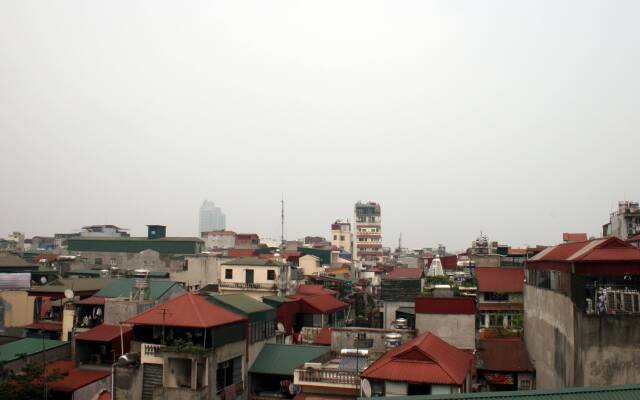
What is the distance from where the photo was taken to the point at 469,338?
3184cm

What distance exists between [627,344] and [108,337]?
27481 millimetres

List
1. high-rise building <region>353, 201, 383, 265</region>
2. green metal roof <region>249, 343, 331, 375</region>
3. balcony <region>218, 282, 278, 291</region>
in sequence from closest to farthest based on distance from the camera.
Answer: green metal roof <region>249, 343, 331, 375</region>, balcony <region>218, 282, 278, 291</region>, high-rise building <region>353, 201, 383, 265</region>

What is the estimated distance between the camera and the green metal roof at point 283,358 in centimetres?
3309

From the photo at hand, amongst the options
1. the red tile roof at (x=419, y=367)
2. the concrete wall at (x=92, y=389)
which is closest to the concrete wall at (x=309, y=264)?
the concrete wall at (x=92, y=389)

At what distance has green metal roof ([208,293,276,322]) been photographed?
111 feet

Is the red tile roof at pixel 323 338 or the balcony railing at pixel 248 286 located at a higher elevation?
the balcony railing at pixel 248 286

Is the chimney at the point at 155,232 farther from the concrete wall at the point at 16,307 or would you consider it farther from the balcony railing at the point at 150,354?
the balcony railing at the point at 150,354

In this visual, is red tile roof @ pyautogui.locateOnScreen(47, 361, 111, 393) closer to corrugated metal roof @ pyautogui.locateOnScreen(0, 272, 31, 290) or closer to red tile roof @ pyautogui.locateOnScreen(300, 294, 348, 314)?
corrugated metal roof @ pyautogui.locateOnScreen(0, 272, 31, 290)

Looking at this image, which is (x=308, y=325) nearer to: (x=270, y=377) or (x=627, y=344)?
(x=270, y=377)

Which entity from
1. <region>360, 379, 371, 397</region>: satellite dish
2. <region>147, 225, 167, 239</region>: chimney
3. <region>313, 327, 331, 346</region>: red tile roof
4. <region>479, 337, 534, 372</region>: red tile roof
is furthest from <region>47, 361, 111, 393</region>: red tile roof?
<region>147, 225, 167, 239</region>: chimney

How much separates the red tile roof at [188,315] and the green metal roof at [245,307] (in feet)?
6.02

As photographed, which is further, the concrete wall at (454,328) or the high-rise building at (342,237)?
the high-rise building at (342,237)

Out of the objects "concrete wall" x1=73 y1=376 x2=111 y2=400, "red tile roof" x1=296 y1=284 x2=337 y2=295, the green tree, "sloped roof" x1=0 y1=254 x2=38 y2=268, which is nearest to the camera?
the green tree

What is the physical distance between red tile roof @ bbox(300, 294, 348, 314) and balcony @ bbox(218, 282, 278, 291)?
11.2ft
